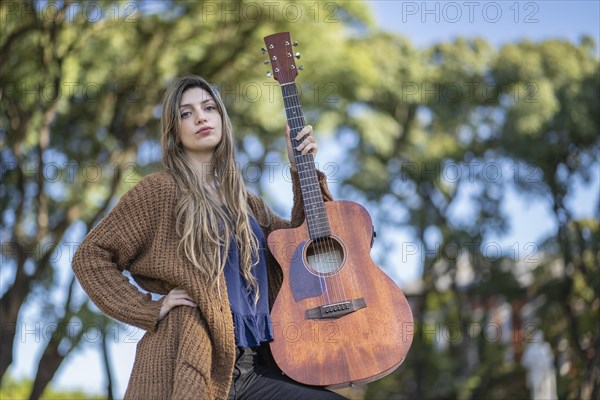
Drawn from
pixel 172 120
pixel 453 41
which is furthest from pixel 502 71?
pixel 172 120

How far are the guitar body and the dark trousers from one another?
1.8 inches

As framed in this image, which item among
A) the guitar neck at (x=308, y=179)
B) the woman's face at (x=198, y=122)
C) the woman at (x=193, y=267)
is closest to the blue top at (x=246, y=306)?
the woman at (x=193, y=267)

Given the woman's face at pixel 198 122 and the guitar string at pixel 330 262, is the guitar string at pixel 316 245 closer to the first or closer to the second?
the guitar string at pixel 330 262

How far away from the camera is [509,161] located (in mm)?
16172

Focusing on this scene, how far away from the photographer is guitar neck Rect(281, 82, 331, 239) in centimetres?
364

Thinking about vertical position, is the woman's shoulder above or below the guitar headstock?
below

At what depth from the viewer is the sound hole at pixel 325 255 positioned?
363 centimetres

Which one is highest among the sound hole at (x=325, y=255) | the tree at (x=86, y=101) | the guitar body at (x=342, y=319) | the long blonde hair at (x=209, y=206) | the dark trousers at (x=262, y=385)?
the tree at (x=86, y=101)

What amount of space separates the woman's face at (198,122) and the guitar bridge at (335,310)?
866mm

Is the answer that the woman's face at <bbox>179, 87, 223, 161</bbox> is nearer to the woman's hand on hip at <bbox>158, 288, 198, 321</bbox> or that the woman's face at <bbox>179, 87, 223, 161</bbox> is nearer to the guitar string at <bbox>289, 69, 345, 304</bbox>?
the guitar string at <bbox>289, 69, 345, 304</bbox>

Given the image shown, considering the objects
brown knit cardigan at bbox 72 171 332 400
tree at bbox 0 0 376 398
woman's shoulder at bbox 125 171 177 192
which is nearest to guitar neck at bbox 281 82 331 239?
brown knit cardigan at bbox 72 171 332 400

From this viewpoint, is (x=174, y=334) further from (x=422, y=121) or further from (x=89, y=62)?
(x=422, y=121)

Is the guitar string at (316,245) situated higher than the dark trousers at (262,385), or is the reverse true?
the guitar string at (316,245)

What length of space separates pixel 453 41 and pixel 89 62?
8.01m
